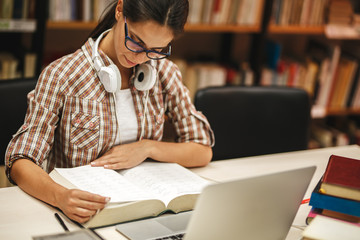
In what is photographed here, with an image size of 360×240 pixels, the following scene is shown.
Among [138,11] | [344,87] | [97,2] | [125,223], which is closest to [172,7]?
[138,11]

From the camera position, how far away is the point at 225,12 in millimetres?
2494

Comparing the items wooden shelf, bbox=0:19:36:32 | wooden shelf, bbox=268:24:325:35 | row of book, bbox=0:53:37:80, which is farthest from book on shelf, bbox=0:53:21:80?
wooden shelf, bbox=268:24:325:35

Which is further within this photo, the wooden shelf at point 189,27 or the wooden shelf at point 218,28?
the wooden shelf at point 218,28

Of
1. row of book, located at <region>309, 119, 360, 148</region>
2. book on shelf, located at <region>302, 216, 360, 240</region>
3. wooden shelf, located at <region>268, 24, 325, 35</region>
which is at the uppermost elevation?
wooden shelf, located at <region>268, 24, 325, 35</region>

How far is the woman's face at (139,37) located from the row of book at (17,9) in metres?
0.89

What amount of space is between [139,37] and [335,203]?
2.01 ft

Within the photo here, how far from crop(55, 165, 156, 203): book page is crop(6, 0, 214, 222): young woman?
46 mm

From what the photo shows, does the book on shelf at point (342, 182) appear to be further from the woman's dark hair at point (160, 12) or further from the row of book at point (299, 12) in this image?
the row of book at point (299, 12)

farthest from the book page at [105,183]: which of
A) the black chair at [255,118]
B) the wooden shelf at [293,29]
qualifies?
the wooden shelf at [293,29]

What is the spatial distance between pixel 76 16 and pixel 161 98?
0.90m

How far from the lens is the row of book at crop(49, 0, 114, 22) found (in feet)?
6.96

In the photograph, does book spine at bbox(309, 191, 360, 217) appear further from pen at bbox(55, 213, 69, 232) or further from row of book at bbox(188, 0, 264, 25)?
row of book at bbox(188, 0, 264, 25)

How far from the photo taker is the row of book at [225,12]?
242 cm

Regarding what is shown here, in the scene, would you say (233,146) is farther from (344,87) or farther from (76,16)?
(344,87)
